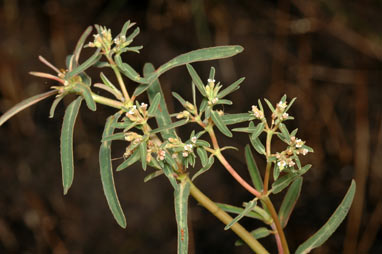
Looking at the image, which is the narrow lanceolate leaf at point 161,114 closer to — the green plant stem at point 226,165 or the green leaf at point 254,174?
the green plant stem at point 226,165

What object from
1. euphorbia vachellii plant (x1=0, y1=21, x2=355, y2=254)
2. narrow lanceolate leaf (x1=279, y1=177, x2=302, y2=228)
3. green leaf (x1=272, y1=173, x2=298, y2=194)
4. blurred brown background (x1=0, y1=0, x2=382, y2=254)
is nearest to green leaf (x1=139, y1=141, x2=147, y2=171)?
euphorbia vachellii plant (x1=0, y1=21, x2=355, y2=254)

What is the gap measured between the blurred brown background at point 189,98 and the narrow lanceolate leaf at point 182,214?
8.14ft

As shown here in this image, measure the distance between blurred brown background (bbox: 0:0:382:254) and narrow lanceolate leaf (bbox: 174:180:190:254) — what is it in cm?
248

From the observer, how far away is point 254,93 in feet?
12.4

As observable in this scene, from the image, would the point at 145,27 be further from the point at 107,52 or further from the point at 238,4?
the point at 107,52

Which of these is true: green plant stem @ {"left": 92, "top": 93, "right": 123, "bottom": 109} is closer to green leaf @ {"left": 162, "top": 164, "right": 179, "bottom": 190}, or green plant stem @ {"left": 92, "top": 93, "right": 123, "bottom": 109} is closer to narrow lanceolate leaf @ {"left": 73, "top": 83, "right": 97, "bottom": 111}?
narrow lanceolate leaf @ {"left": 73, "top": 83, "right": 97, "bottom": 111}

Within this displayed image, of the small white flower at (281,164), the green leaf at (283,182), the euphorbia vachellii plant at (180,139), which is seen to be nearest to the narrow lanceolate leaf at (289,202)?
the euphorbia vachellii plant at (180,139)

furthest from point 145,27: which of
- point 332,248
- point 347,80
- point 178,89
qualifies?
point 332,248

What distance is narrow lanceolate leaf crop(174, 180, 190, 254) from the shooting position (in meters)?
1.11

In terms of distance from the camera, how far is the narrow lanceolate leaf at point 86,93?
116 centimetres

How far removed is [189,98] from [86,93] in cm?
256

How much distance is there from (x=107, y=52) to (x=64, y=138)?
0.23 m

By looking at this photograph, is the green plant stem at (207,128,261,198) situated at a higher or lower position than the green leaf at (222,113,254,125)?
lower

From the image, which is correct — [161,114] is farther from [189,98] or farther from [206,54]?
[189,98]
